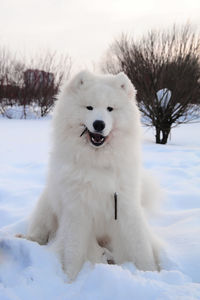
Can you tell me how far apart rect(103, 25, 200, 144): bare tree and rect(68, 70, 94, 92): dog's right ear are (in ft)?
21.5

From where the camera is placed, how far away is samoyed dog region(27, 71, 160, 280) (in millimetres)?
1808

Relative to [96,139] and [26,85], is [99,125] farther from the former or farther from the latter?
[26,85]

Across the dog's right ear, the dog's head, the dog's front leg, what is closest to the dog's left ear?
the dog's head

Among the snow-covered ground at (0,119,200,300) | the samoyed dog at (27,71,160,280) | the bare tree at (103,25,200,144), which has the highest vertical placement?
the bare tree at (103,25,200,144)

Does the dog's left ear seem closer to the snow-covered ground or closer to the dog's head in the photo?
the dog's head

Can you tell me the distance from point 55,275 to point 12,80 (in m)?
17.1

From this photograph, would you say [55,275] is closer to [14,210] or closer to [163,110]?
[14,210]

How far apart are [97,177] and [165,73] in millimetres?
7196

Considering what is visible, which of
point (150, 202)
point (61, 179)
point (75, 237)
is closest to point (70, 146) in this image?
point (61, 179)

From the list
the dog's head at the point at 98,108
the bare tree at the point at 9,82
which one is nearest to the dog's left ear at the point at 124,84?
the dog's head at the point at 98,108

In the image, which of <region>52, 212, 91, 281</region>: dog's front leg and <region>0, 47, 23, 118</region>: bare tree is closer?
<region>52, 212, 91, 281</region>: dog's front leg

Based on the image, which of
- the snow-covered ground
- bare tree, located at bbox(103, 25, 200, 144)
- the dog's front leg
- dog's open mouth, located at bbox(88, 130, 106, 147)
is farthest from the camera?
bare tree, located at bbox(103, 25, 200, 144)

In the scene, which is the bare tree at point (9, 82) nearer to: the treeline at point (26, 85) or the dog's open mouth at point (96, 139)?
the treeline at point (26, 85)

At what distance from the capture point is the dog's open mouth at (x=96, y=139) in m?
1.85
